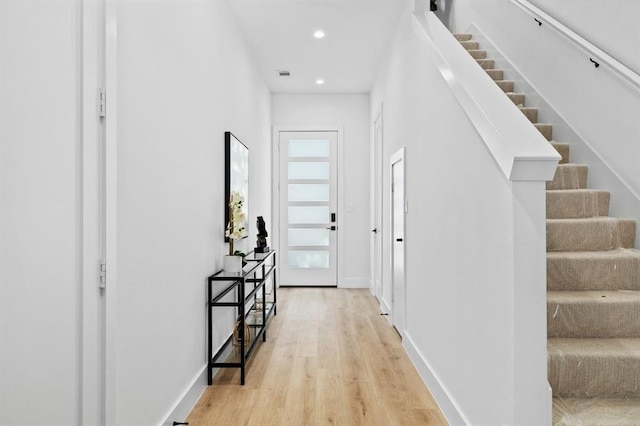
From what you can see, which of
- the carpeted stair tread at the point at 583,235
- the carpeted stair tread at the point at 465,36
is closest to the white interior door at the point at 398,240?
the carpeted stair tread at the point at 583,235

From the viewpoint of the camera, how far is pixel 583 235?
88.4 inches

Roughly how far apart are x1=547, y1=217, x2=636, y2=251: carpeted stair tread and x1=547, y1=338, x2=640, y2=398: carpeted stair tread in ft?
2.21

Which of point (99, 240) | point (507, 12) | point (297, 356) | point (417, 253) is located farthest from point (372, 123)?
point (99, 240)

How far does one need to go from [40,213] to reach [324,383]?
2068mm

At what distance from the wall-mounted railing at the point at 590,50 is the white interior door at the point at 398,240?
1.38 metres

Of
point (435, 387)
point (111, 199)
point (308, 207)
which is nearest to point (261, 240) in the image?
point (308, 207)

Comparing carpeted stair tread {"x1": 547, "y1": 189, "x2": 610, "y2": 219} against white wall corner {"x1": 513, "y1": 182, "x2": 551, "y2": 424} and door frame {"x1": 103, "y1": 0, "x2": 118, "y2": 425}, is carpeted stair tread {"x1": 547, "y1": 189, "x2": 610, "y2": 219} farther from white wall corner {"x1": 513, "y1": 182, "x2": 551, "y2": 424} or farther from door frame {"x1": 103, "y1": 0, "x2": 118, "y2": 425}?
door frame {"x1": 103, "y1": 0, "x2": 118, "y2": 425}

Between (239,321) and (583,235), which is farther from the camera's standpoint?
(239,321)

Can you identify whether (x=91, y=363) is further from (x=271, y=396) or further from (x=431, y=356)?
(x=431, y=356)

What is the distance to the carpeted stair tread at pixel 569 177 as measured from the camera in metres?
2.59

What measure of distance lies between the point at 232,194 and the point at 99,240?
5.59ft

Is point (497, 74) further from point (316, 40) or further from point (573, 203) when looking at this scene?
point (316, 40)

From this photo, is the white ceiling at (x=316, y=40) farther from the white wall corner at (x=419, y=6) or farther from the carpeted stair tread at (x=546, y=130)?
the carpeted stair tread at (x=546, y=130)

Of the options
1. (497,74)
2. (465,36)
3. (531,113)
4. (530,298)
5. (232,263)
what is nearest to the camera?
(530,298)
